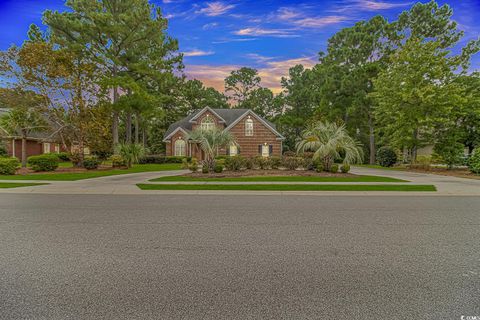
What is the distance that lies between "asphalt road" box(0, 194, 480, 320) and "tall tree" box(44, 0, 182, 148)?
20659 millimetres

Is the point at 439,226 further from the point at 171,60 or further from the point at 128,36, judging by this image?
the point at 171,60

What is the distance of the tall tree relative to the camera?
2356 cm

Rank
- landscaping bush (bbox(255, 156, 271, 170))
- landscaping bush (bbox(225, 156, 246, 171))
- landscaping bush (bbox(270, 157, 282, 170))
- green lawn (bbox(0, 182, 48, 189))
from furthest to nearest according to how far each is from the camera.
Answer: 1. landscaping bush (bbox(270, 157, 282, 170))
2. landscaping bush (bbox(255, 156, 271, 170))
3. landscaping bush (bbox(225, 156, 246, 171))
4. green lawn (bbox(0, 182, 48, 189))

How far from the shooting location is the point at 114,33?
24.4 m

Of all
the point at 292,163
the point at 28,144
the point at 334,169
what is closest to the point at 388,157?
the point at 334,169

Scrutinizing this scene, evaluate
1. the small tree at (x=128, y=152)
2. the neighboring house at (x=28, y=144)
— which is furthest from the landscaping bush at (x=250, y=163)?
the neighboring house at (x=28, y=144)

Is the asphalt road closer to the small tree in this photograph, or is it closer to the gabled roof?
the small tree

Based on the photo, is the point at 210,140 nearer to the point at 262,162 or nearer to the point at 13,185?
the point at 262,162

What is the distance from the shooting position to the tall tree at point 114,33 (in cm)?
2356

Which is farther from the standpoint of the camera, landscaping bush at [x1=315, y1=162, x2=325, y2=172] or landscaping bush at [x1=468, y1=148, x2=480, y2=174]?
landscaping bush at [x1=468, y1=148, x2=480, y2=174]

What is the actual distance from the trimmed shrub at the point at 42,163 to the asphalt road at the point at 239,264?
43.6ft

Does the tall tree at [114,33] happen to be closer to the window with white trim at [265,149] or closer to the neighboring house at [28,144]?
the neighboring house at [28,144]

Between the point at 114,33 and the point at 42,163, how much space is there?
43.4 feet

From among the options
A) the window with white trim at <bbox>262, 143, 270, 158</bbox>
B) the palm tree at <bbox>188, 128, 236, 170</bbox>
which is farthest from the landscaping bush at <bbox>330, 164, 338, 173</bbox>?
the window with white trim at <bbox>262, 143, 270, 158</bbox>
